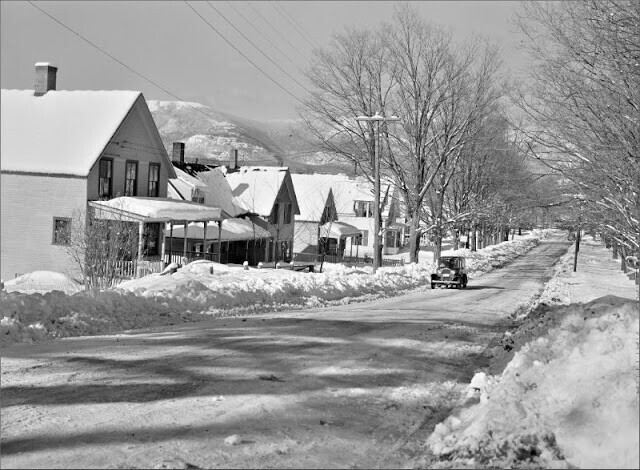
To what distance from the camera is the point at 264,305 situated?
21.1 meters

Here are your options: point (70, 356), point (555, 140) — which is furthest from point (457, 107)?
point (70, 356)

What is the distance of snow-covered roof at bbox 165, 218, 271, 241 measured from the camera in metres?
45.6

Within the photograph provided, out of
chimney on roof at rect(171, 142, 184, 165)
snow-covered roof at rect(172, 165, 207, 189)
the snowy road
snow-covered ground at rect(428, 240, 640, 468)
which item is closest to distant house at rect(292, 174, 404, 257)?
chimney on roof at rect(171, 142, 184, 165)

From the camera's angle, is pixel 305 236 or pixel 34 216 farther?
pixel 305 236

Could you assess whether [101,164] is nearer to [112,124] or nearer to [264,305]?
[112,124]

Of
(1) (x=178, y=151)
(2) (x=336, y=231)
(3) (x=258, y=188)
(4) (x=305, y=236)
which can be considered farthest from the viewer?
(4) (x=305, y=236)

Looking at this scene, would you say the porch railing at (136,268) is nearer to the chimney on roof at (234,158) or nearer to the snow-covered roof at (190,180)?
the snow-covered roof at (190,180)

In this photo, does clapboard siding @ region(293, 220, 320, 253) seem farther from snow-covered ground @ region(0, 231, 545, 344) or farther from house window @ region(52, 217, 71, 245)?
snow-covered ground @ region(0, 231, 545, 344)

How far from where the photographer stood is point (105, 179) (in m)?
36.6

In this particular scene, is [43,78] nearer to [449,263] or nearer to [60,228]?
[60,228]

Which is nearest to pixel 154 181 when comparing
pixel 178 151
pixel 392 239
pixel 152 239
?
pixel 152 239

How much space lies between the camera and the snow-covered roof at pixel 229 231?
4562 centimetres

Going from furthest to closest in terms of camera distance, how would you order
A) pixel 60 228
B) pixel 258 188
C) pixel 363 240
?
pixel 363 240 → pixel 258 188 → pixel 60 228

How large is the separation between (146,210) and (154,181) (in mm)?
7176
